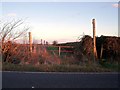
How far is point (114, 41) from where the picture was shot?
1734 centimetres

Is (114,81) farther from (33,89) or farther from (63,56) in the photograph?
(63,56)

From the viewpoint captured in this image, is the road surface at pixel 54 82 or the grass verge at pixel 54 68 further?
the grass verge at pixel 54 68

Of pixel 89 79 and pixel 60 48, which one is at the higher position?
pixel 60 48

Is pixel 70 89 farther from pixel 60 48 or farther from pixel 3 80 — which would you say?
pixel 60 48

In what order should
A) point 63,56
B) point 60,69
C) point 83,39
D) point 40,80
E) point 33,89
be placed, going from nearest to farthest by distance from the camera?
1. point 33,89
2. point 40,80
3. point 60,69
4. point 63,56
5. point 83,39

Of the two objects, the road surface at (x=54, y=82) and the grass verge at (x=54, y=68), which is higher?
the grass verge at (x=54, y=68)

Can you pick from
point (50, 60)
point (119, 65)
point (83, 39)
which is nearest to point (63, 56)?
point (50, 60)

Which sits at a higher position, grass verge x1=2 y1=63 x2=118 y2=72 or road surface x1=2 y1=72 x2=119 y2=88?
grass verge x1=2 y1=63 x2=118 y2=72

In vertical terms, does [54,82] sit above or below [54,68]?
below

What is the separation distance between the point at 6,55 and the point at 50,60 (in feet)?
9.42

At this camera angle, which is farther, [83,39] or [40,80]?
[83,39]

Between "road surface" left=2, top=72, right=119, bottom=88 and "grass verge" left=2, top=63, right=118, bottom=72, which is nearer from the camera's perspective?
"road surface" left=2, top=72, right=119, bottom=88

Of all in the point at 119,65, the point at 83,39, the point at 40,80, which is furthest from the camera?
the point at 83,39

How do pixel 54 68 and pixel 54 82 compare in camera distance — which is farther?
pixel 54 68
